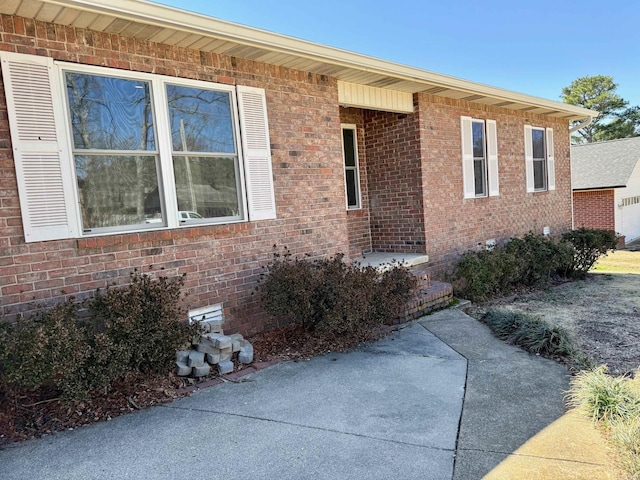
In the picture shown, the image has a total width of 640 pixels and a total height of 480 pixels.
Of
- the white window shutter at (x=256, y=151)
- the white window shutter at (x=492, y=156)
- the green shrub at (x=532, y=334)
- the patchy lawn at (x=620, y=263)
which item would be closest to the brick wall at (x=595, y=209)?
the patchy lawn at (x=620, y=263)

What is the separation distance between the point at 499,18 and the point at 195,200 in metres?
17.0

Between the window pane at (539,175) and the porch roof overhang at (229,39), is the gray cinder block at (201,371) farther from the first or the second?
the window pane at (539,175)

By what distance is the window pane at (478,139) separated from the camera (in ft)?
28.1

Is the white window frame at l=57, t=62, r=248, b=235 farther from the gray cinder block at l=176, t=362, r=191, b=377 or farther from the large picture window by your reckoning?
the gray cinder block at l=176, t=362, r=191, b=377

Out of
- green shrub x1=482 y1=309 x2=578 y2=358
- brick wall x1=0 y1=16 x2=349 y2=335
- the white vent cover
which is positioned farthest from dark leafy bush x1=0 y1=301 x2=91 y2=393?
green shrub x1=482 y1=309 x2=578 y2=358

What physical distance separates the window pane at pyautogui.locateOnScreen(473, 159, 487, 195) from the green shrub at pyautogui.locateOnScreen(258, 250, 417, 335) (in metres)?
4.57

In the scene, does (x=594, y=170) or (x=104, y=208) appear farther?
(x=594, y=170)

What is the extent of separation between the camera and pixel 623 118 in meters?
34.7

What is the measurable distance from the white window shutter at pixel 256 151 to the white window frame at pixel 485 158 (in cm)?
452

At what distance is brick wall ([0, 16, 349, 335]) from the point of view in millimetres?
3641

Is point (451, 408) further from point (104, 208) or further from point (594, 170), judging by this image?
point (594, 170)

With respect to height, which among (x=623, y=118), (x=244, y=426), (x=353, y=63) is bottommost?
(x=244, y=426)

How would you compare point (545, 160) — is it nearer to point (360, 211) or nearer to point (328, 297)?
point (360, 211)

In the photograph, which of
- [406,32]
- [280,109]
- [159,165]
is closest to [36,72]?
[159,165]
